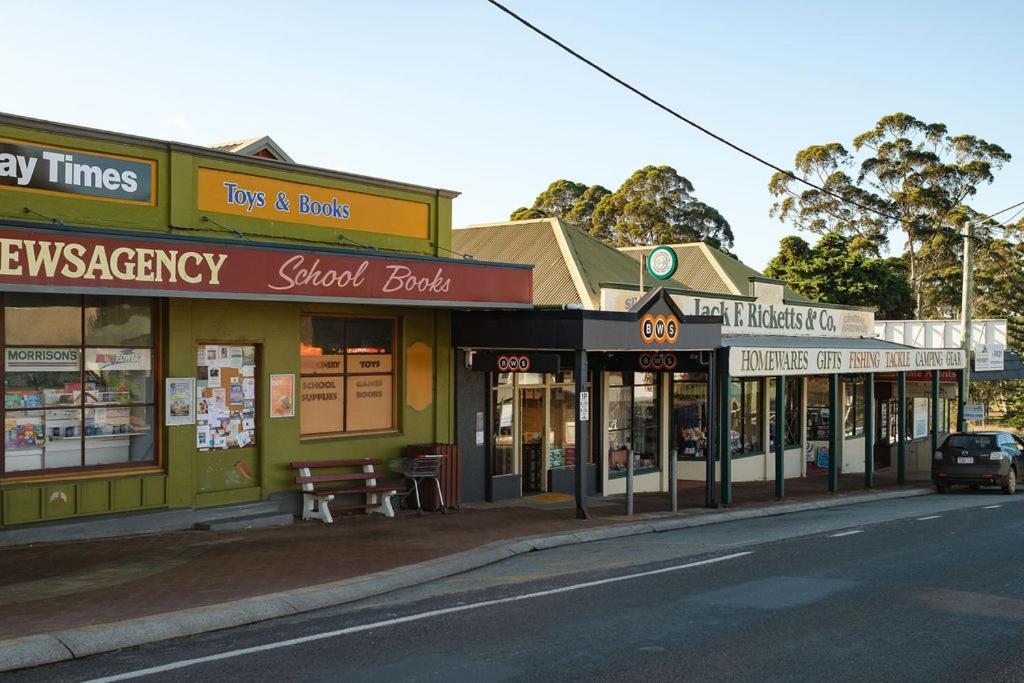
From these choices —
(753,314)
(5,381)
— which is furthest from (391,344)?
(753,314)

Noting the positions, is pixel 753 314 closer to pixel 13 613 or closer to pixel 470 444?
pixel 470 444

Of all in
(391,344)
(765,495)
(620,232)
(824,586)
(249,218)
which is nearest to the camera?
(824,586)

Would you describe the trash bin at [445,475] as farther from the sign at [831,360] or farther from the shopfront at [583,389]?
the sign at [831,360]

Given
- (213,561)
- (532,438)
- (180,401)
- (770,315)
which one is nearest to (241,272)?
(180,401)

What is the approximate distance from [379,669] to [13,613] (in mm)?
3622

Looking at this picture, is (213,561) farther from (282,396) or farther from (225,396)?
(282,396)

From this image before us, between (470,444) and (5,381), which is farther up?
(5,381)

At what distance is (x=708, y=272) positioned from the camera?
2753cm

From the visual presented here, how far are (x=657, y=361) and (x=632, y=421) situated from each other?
8.33 ft

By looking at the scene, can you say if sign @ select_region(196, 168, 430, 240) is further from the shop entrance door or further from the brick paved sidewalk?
the brick paved sidewalk

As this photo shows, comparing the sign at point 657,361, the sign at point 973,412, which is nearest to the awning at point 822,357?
the sign at point 657,361

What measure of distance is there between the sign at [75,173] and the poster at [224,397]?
233 centimetres

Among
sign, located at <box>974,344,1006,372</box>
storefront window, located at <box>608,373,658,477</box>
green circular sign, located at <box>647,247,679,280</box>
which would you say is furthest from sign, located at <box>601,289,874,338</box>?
sign, located at <box>974,344,1006,372</box>

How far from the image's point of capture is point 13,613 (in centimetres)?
873
